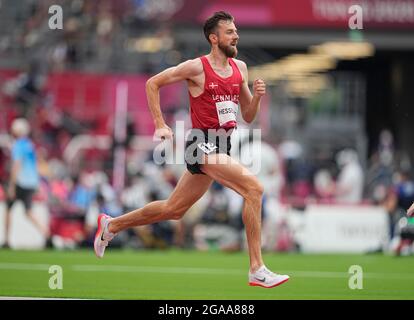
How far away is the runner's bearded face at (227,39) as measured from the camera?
459 inches

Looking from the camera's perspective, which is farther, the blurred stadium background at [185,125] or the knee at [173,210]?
the blurred stadium background at [185,125]

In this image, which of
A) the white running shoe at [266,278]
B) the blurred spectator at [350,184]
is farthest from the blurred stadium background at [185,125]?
the white running shoe at [266,278]

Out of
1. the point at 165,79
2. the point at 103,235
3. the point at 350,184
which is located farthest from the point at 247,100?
the point at 350,184

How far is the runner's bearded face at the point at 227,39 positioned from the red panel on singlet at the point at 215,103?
26cm

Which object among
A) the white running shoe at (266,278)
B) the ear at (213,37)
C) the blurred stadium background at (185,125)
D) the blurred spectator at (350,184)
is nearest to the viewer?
the white running shoe at (266,278)

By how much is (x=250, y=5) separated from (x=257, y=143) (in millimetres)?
7939

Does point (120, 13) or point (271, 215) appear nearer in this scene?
point (271, 215)

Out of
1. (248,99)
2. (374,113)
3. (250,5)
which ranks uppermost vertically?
(250,5)

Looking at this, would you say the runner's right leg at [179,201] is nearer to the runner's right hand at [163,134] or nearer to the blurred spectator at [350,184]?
the runner's right hand at [163,134]

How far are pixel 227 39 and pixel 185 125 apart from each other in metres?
15.0

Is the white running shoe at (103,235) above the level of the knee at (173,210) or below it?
below
